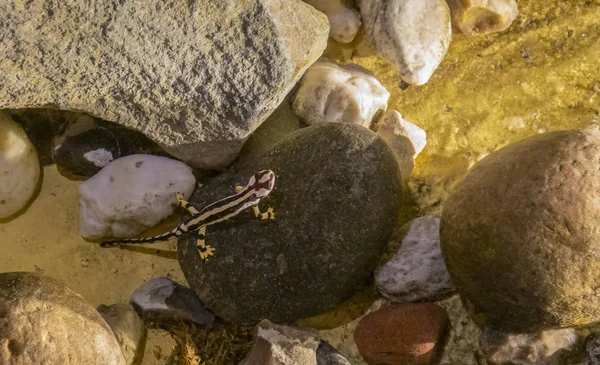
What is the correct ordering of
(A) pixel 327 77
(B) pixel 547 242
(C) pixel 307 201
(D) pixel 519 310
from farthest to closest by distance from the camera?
1. (A) pixel 327 77
2. (C) pixel 307 201
3. (D) pixel 519 310
4. (B) pixel 547 242

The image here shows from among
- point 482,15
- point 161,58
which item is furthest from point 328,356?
point 482,15

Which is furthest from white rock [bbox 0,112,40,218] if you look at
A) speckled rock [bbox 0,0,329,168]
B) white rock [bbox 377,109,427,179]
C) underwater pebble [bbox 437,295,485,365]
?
underwater pebble [bbox 437,295,485,365]

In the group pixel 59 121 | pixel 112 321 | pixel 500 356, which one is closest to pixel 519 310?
pixel 500 356

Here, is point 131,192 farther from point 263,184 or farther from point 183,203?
point 263,184

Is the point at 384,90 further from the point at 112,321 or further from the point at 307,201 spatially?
the point at 112,321

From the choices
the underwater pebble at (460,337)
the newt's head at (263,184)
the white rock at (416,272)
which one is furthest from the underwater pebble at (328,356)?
the newt's head at (263,184)

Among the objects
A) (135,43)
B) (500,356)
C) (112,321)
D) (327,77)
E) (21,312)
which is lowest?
(500,356)
